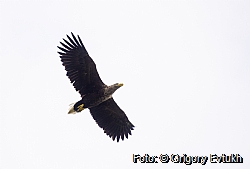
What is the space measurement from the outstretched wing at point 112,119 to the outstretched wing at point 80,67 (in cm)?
98

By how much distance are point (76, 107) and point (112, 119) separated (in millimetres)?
1571

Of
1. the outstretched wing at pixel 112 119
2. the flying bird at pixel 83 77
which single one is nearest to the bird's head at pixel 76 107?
the flying bird at pixel 83 77

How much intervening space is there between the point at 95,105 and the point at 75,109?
27.0 inches

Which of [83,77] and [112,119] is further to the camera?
[112,119]

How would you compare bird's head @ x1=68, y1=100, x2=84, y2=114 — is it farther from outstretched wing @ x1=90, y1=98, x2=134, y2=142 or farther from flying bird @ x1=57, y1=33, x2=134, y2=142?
outstretched wing @ x1=90, y1=98, x2=134, y2=142

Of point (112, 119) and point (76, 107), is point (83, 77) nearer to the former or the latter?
point (76, 107)

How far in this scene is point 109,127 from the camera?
17312 mm

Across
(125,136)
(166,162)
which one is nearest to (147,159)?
(166,162)

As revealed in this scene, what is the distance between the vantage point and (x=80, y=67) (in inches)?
640

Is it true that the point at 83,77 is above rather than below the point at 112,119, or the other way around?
above

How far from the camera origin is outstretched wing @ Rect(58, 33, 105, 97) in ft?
53.3

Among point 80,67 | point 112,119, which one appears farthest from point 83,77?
point 112,119

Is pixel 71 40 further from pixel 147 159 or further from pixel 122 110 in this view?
pixel 147 159

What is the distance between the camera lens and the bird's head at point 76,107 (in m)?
16.3
